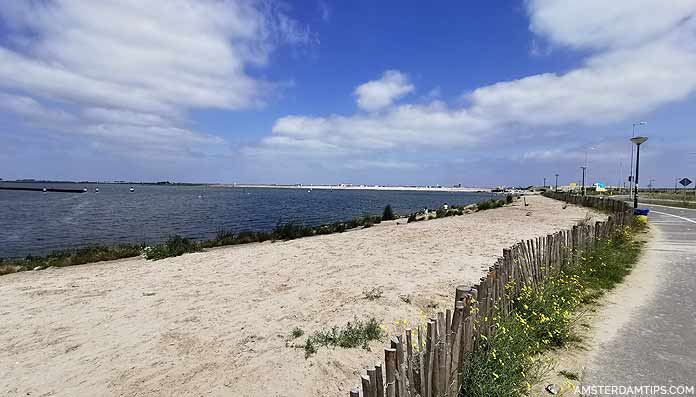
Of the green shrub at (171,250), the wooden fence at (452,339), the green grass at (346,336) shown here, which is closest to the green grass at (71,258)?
the green shrub at (171,250)

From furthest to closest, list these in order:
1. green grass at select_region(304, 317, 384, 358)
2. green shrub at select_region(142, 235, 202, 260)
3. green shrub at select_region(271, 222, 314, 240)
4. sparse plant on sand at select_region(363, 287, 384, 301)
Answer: green shrub at select_region(271, 222, 314, 240) → green shrub at select_region(142, 235, 202, 260) → sparse plant on sand at select_region(363, 287, 384, 301) → green grass at select_region(304, 317, 384, 358)

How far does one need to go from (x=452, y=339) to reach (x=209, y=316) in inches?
214

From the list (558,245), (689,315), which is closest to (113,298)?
(558,245)

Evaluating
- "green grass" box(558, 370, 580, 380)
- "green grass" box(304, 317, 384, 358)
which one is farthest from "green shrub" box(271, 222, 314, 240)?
"green grass" box(558, 370, 580, 380)

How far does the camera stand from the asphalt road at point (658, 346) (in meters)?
4.04

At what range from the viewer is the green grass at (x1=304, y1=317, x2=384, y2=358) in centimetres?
535

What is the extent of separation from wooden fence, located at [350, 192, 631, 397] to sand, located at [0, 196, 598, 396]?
152cm

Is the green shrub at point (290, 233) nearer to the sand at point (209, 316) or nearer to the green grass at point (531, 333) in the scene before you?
the sand at point (209, 316)

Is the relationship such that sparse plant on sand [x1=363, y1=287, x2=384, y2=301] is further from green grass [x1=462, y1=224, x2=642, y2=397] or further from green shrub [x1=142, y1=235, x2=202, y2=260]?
green shrub [x1=142, y1=235, x2=202, y2=260]

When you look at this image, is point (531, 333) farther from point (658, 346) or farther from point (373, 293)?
point (373, 293)

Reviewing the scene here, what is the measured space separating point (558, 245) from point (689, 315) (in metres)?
2.43

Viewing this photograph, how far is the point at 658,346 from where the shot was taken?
4758mm

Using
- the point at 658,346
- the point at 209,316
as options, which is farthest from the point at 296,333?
the point at 658,346

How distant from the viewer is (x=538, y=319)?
5.28m
